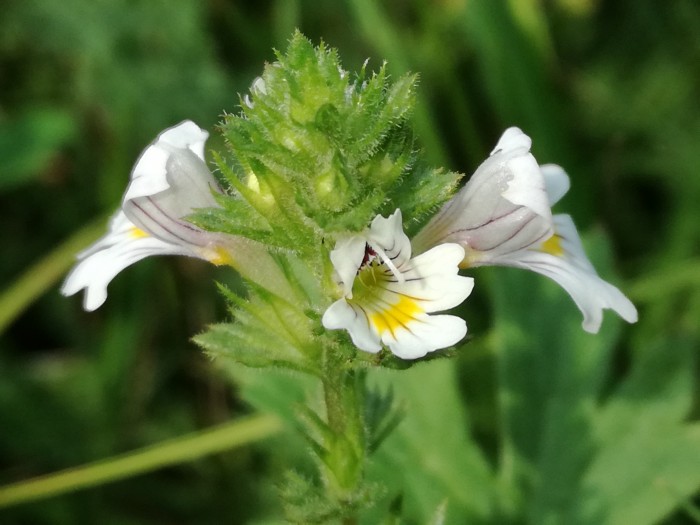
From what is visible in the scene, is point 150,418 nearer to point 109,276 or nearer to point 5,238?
point 5,238

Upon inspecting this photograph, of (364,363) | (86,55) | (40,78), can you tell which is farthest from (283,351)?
(40,78)

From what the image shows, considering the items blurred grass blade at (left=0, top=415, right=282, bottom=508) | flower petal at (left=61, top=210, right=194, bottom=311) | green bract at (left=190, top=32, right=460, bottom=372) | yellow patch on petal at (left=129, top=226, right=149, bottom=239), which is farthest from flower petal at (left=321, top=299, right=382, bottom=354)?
blurred grass blade at (left=0, top=415, right=282, bottom=508)

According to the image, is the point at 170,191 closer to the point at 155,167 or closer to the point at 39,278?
the point at 155,167

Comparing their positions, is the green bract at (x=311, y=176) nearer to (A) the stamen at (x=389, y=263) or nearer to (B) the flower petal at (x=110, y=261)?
(A) the stamen at (x=389, y=263)

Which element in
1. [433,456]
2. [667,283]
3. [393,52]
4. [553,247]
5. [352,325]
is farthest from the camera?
[393,52]

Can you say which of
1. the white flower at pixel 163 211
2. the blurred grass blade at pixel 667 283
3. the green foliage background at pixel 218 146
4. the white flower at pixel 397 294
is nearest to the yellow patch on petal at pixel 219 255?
the white flower at pixel 163 211

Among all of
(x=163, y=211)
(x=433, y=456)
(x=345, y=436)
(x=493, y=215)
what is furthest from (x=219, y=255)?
(x=433, y=456)

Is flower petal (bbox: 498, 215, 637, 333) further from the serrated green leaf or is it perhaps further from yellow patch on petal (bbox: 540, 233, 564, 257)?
the serrated green leaf
